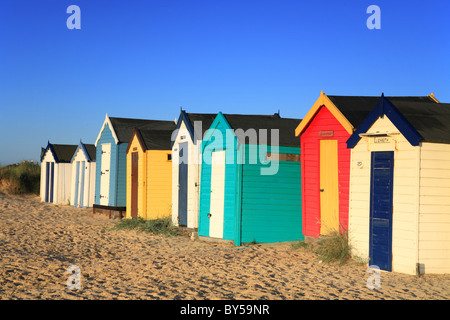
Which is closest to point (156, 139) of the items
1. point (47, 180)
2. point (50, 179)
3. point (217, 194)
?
point (217, 194)

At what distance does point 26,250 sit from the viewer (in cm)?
1146

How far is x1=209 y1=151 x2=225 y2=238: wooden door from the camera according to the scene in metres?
12.8

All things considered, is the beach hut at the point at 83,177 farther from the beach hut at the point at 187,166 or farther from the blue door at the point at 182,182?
the blue door at the point at 182,182

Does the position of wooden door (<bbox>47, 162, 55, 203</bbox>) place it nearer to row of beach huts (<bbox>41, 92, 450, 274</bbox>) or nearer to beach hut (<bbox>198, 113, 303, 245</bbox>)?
row of beach huts (<bbox>41, 92, 450, 274</bbox>)

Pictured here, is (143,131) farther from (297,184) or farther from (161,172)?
(297,184)

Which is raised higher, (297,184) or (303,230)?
(297,184)

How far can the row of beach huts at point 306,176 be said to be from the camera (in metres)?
8.48

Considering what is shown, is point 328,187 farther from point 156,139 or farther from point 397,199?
point 156,139

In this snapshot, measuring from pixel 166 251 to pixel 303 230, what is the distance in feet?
10.5

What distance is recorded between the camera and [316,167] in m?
11.3

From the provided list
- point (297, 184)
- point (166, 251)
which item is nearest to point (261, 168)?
point (297, 184)

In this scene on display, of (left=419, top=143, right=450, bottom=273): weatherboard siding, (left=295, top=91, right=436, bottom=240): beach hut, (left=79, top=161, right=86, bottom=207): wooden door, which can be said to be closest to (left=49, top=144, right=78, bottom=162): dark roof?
(left=79, top=161, right=86, bottom=207): wooden door

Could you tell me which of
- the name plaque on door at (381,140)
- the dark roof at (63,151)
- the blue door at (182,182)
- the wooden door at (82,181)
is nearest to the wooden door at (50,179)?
the dark roof at (63,151)
